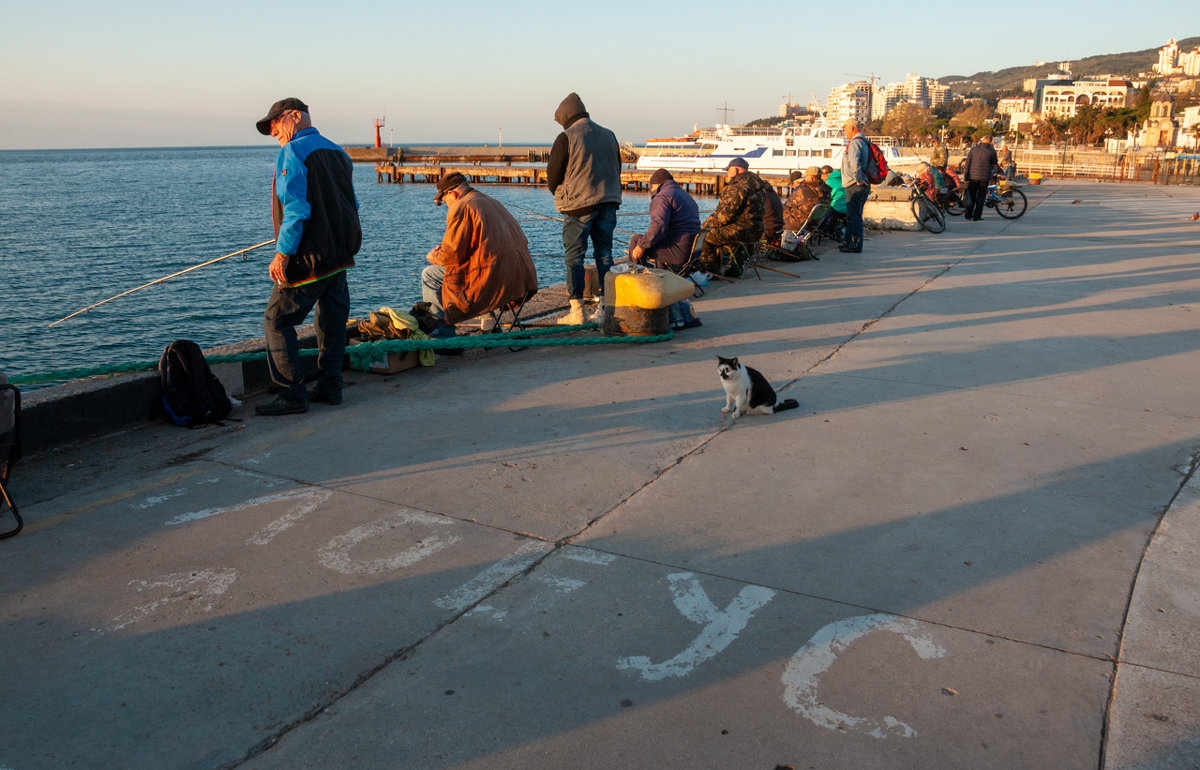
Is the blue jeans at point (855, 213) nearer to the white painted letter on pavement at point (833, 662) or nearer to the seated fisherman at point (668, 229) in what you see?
the seated fisherman at point (668, 229)

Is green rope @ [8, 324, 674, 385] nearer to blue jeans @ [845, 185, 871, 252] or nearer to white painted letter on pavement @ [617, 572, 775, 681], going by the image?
white painted letter on pavement @ [617, 572, 775, 681]

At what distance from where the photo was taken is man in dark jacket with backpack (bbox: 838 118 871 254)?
461 inches

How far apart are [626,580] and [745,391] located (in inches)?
86.9

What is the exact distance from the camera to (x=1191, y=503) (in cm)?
390

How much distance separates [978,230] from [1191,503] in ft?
43.6

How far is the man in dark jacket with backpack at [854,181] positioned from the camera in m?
11.7

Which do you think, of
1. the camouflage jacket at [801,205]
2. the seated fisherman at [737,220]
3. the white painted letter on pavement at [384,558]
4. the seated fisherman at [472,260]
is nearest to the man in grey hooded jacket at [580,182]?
the seated fisherman at [472,260]

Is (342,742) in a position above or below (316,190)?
below

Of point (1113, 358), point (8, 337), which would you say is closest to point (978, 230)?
point (1113, 358)

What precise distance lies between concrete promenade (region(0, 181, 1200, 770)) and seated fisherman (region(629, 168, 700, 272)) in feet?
10.1

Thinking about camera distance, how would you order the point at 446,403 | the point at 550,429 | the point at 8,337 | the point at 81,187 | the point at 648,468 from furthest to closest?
the point at 81,187 → the point at 8,337 → the point at 446,403 → the point at 550,429 → the point at 648,468

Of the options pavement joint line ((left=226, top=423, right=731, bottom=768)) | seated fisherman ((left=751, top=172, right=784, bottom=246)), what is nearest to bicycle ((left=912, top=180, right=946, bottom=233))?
seated fisherman ((left=751, top=172, right=784, bottom=246))

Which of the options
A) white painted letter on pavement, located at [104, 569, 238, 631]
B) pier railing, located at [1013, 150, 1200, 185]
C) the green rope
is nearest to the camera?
white painted letter on pavement, located at [104, 569, 238, 631]

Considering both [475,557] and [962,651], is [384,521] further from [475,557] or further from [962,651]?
[962,651]
